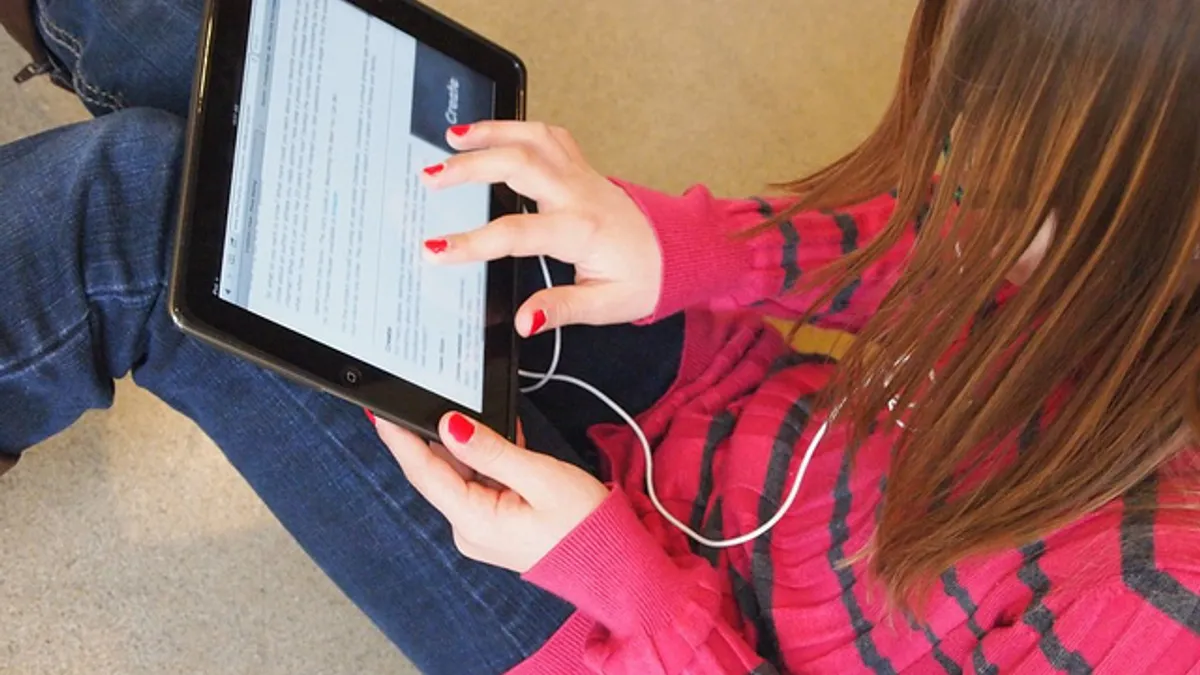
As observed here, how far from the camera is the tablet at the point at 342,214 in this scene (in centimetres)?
51

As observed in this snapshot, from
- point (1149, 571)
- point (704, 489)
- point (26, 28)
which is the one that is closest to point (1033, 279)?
point (1149, 571)

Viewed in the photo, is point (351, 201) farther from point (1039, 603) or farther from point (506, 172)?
point (1039, 603)

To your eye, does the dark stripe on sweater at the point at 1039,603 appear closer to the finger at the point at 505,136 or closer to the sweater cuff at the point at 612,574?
the sweater cuff at the point at 612,574

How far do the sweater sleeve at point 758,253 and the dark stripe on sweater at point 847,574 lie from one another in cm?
12

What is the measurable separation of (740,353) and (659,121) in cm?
47

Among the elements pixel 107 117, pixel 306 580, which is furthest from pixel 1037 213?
pixel 306 580

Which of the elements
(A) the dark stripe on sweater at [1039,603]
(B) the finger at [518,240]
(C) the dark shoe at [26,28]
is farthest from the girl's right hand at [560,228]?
Result: (C) the dark shoe at [26,28]

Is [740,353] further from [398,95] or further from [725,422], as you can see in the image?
[398,95]

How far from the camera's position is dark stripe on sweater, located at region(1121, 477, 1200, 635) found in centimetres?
48

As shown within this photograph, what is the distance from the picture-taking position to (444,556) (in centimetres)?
62

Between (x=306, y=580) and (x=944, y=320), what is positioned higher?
(x=944, y=320)

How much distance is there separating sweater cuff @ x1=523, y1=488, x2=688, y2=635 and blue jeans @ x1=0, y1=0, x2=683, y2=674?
48 mm

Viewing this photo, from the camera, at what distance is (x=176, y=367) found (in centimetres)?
61

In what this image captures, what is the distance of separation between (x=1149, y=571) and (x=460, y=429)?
0.31 meters
